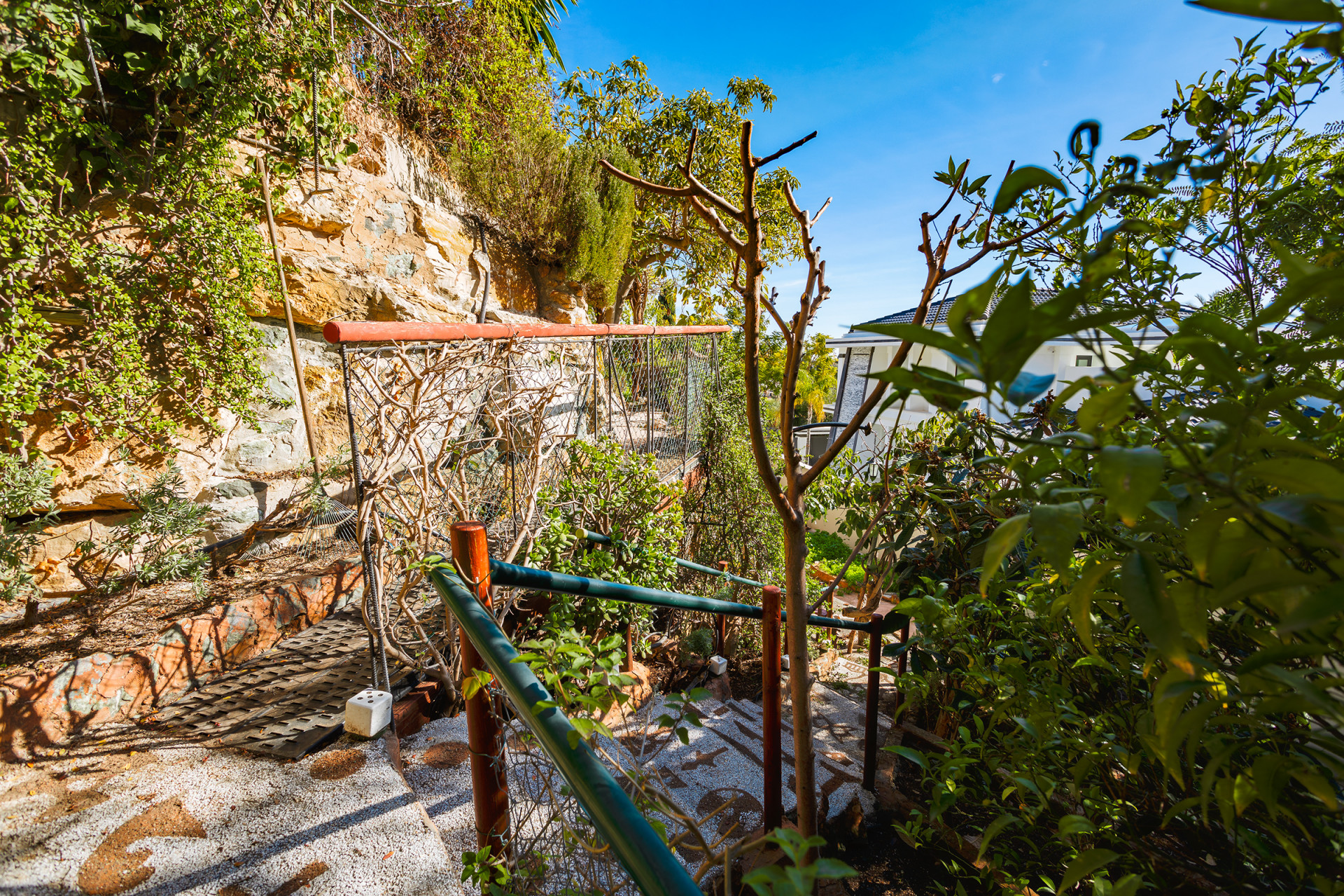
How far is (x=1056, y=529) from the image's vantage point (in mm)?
341

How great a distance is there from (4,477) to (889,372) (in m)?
4.17

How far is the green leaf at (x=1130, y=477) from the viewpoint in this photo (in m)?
0.29

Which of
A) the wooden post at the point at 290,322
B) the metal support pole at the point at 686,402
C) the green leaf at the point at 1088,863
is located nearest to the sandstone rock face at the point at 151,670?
the wooden post at the point at 290,322

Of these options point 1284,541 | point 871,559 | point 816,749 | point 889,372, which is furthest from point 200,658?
point 1284,541

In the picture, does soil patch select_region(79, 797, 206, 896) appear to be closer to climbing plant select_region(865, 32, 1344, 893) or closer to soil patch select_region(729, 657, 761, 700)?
climbing plant select_region(865, 32, 1344, 893)

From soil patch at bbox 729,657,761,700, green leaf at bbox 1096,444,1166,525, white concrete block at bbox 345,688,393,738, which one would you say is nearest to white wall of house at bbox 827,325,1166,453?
soil patch at bbox 729,657,761,700

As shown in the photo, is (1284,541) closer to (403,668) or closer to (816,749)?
(816,749)

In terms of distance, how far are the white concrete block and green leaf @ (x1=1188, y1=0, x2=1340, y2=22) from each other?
260cm

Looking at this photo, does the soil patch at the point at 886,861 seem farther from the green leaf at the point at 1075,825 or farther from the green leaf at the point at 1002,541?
the green leaf at the point at 1002,541

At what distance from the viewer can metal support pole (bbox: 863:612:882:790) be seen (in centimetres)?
200

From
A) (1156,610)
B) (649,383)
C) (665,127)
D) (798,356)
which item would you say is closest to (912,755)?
(798,356)

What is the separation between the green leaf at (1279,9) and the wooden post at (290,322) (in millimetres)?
4792

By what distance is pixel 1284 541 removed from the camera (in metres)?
0.37

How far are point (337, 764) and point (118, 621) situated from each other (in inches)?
72.4
